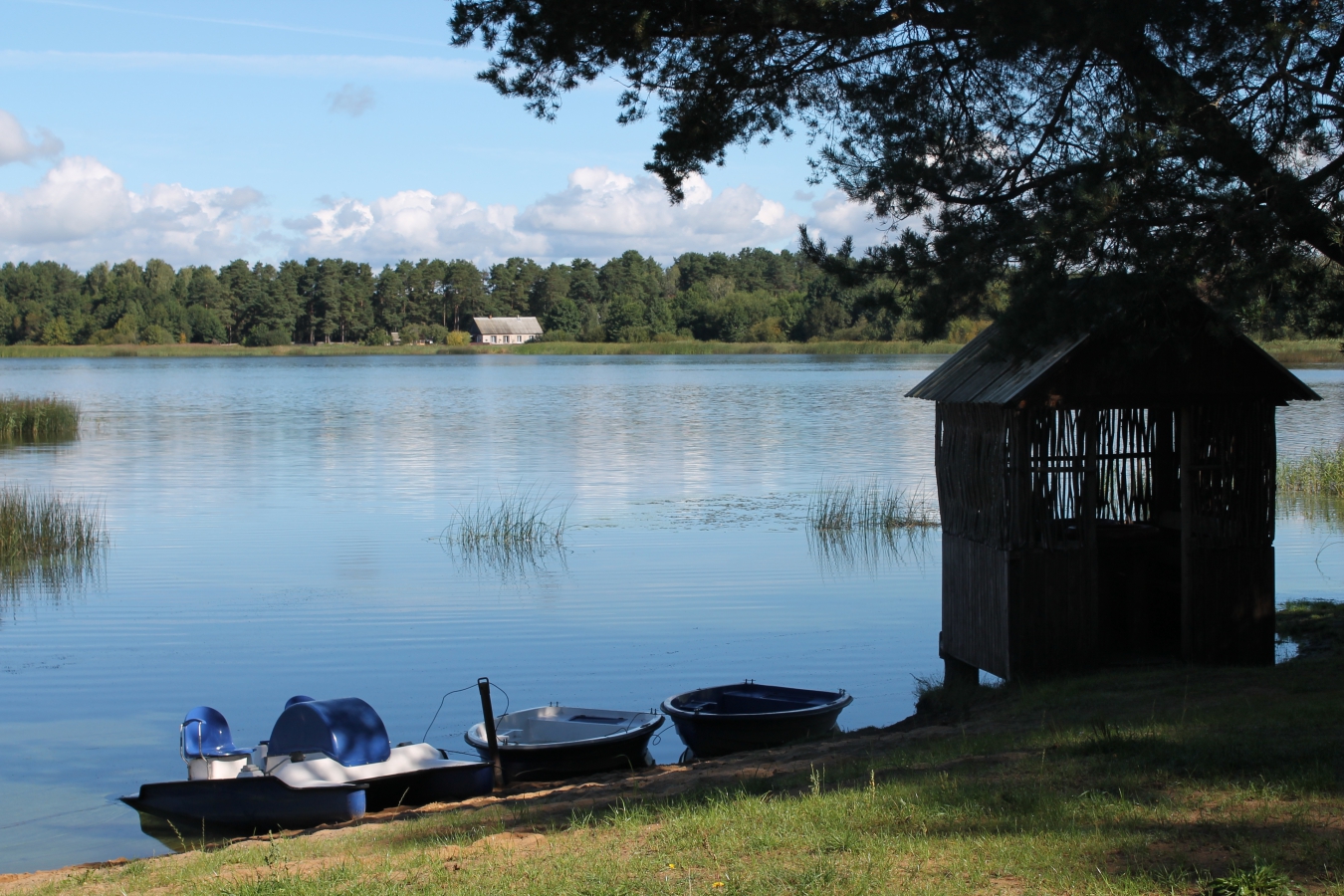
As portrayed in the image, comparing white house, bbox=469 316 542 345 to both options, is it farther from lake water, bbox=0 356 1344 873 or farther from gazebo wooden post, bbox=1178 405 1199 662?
gazebo wooden post, bbox=1178 405 1199 662

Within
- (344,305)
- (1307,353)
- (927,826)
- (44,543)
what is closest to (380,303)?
(344,305)

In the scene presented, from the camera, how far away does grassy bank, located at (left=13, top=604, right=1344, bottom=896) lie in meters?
5.10

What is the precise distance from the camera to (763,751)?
9.69 m

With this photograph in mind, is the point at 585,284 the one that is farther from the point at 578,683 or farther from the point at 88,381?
the point at 578,683

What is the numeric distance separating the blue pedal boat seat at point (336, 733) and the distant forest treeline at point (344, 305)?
106 metres

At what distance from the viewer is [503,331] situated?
14400cm

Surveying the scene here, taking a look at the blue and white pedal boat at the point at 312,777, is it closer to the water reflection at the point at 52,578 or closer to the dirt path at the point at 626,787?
the dirt path at the point at 626,787

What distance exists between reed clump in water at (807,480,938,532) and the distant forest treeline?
88915 mm

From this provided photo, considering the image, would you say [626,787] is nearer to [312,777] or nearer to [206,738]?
[312,777]

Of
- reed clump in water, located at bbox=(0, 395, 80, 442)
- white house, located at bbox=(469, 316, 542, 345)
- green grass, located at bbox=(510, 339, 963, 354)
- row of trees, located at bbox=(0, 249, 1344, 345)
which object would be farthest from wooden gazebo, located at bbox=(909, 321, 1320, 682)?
white house, located at bbox=(469, 316, 542, 345)

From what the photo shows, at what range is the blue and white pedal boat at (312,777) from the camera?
9.18 m

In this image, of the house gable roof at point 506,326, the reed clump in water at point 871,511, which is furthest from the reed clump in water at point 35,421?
the house gable roof at point 506,326

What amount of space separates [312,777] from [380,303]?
137031 mm

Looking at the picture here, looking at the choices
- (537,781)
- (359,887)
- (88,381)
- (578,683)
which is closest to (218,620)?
(578,683)
